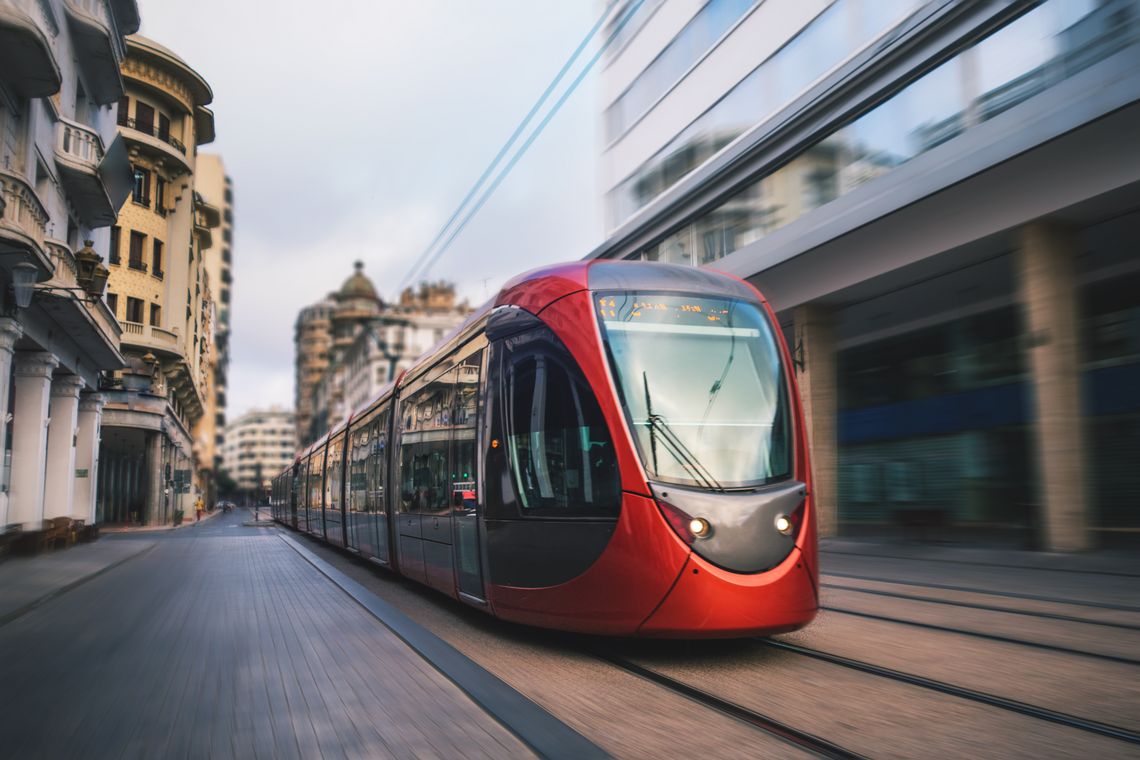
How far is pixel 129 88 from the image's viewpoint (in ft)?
140

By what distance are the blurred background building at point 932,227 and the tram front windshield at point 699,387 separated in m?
8.73

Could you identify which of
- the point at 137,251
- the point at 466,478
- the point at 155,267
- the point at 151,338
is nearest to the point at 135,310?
the point at 151,338

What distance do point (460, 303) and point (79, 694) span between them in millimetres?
106672

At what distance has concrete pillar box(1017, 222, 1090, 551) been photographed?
46.3 ft

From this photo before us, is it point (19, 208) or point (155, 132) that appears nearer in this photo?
point (19, 208)

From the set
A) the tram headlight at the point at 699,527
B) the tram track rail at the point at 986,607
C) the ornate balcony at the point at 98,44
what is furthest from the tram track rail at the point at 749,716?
the ornate balcony at the point at 98,44

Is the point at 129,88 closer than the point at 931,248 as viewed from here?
No

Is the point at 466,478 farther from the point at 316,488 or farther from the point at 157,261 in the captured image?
the point at 157,261

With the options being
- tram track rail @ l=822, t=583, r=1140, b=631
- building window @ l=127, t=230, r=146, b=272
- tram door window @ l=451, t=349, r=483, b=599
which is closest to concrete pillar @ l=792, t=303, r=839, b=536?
tram track rail @ l=822, t=583, r=1140, b=631

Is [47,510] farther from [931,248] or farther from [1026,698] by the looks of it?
[1026,698]

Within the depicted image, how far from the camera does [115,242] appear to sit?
41438 mm

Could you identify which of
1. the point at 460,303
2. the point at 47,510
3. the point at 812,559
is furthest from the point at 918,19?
the point at 460,303

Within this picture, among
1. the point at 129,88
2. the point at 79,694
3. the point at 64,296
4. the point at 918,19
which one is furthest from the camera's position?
the point at 129,88

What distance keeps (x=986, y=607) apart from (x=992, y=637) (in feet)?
6.19
